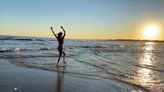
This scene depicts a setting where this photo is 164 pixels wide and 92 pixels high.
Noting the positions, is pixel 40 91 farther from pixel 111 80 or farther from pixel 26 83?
pixel 111 80

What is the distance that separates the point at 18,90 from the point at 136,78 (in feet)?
18.5

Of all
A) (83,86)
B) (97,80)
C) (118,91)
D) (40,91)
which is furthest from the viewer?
(97,80)

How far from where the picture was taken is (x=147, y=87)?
9.17m

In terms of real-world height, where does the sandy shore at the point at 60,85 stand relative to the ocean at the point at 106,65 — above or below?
above

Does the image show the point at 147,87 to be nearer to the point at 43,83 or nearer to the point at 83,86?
the point at 83,86

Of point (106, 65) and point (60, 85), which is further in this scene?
point (106, 65)

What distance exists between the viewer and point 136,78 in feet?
36.4

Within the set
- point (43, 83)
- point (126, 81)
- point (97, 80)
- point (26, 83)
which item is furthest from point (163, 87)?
point (26, 83)

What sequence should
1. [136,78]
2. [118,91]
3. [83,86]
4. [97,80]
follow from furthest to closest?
[136,78] < [97,80] < [83,86] < [118,91]

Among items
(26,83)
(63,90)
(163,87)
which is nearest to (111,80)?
(163,87)

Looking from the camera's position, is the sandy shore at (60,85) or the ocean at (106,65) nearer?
the sandy shore at (60,85)

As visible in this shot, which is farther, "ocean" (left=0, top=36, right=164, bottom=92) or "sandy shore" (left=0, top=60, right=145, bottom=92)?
"ocean" (left=0, top=36, right=164, bottom=92)

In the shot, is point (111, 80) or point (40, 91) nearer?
point (40, 91)

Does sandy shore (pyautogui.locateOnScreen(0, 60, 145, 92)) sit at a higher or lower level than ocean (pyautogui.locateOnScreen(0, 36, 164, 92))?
higher
